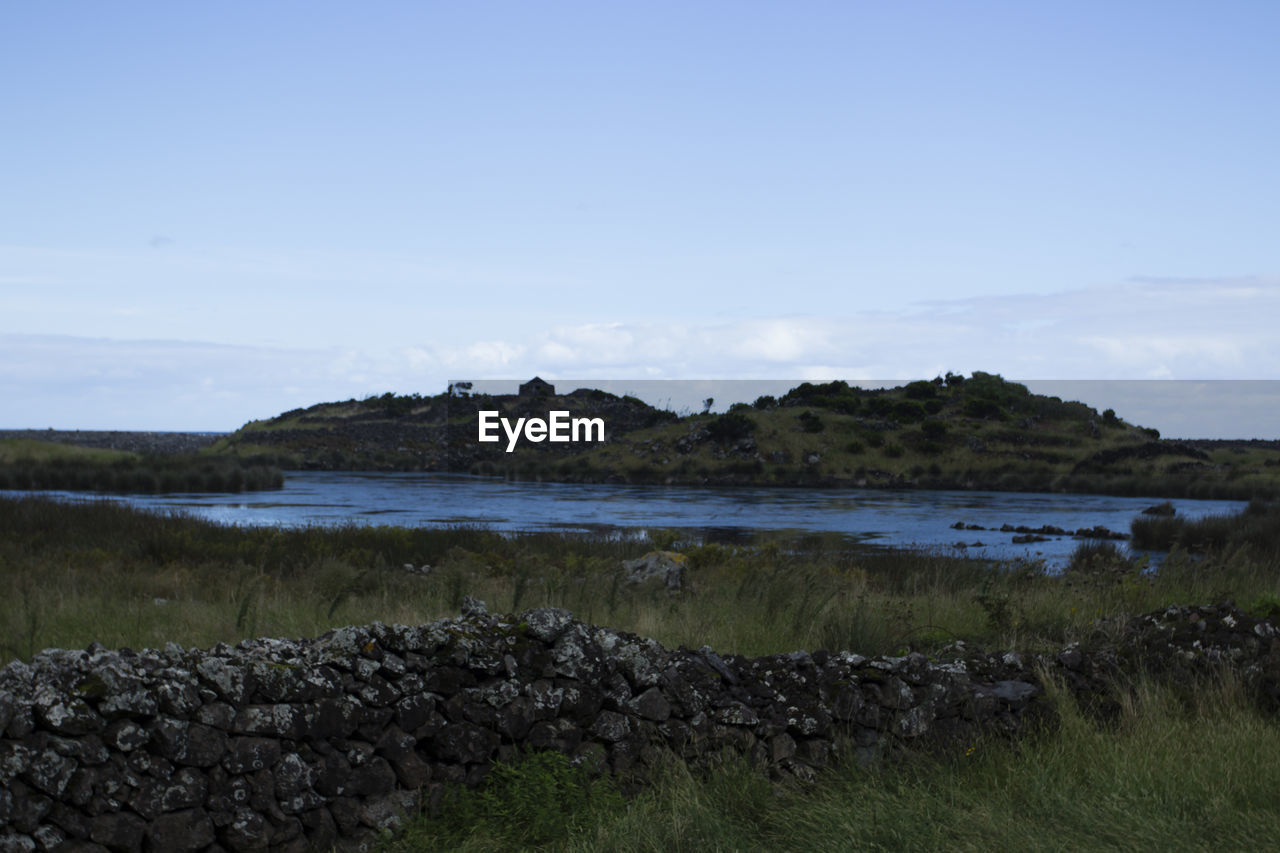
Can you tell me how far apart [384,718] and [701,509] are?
30.6 m

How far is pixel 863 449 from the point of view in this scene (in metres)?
54.0

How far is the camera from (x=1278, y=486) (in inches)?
1539

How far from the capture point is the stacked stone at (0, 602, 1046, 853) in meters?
3.80

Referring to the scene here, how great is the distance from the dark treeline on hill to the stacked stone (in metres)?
39.8

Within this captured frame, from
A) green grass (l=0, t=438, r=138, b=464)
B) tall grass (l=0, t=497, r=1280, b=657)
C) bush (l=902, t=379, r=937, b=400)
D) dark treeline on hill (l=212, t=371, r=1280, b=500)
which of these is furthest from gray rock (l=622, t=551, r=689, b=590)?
bush (l=902, t=379, r=937, b=400)

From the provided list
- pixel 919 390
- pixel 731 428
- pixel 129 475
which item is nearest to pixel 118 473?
pixel 129 475

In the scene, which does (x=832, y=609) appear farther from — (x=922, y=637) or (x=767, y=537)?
(x=767, y=537)

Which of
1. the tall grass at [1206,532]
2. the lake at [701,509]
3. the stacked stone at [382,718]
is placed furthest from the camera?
the lake at [701,509]

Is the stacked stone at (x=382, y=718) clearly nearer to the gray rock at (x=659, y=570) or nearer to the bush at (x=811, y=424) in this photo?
the gray rock at (x=659, y=570)

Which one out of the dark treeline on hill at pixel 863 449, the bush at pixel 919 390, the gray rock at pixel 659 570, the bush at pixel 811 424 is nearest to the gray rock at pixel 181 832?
the gray rock at pixel 659 570

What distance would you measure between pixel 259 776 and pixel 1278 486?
44.9 meters

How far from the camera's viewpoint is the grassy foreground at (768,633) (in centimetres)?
435

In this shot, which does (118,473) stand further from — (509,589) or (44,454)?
(509,589)

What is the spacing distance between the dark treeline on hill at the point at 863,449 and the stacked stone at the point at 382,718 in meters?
39.8
